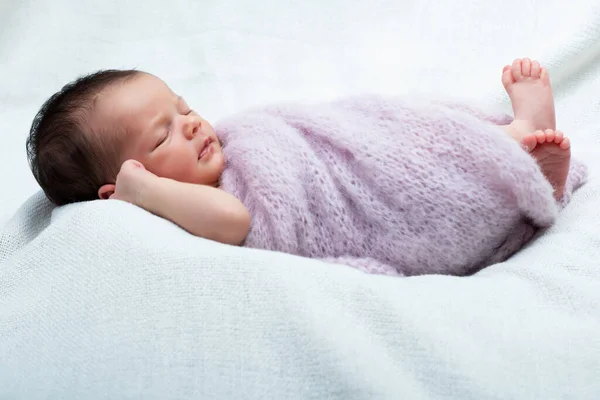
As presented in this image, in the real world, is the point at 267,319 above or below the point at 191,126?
below

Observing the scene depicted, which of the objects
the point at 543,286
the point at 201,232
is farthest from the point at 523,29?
the point at 201,232

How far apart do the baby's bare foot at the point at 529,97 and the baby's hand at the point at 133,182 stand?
22.9 inches

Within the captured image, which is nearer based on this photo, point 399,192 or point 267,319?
point 267,319

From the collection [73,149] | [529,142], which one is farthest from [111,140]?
→ [529,142]

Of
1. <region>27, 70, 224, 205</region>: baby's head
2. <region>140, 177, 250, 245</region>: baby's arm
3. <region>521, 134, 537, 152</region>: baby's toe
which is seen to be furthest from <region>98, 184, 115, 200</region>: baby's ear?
<region>521, 134, 537, 152</region>: baby's toe

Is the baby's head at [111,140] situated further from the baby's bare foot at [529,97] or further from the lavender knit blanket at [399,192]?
the baby's bare foot at [529,97]

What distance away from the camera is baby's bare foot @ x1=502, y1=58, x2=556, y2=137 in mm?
1096

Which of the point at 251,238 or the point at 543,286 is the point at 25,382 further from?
the point at 543,286

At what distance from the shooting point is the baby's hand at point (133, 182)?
3.21ft

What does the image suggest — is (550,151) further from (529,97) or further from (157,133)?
(157,133)

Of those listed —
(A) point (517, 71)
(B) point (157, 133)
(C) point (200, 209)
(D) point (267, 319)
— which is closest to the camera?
(D) point (267, 319)

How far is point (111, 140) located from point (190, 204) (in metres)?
0.19

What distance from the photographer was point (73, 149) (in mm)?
1036

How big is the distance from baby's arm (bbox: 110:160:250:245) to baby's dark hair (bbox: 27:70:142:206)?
0.24 ft
